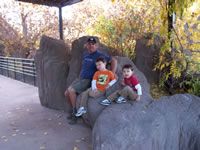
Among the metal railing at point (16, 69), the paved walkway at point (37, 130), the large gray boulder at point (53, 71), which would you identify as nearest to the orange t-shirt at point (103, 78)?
the paved walkway at point (37, 130)

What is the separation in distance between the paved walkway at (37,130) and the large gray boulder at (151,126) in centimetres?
90

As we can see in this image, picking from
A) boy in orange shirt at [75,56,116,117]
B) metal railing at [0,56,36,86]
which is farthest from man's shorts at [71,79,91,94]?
metal railing at [0,56,36,86]

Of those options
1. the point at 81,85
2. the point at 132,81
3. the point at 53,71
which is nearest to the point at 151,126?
the point at 132,81

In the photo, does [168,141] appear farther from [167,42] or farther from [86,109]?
[167,42]

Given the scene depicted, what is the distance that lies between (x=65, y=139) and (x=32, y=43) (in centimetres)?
777

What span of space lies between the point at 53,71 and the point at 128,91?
238 cm

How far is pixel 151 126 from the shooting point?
2.24 m

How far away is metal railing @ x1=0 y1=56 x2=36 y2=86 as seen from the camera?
833 cm

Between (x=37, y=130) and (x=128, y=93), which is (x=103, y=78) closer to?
(x=128, y=93)

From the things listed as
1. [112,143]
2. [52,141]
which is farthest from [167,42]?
[52,141]

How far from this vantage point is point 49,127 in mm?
3643

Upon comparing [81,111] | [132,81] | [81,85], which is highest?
[132,81]

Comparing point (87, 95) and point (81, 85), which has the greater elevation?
point (81, 85)

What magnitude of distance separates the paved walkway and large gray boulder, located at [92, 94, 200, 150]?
2.96ft
